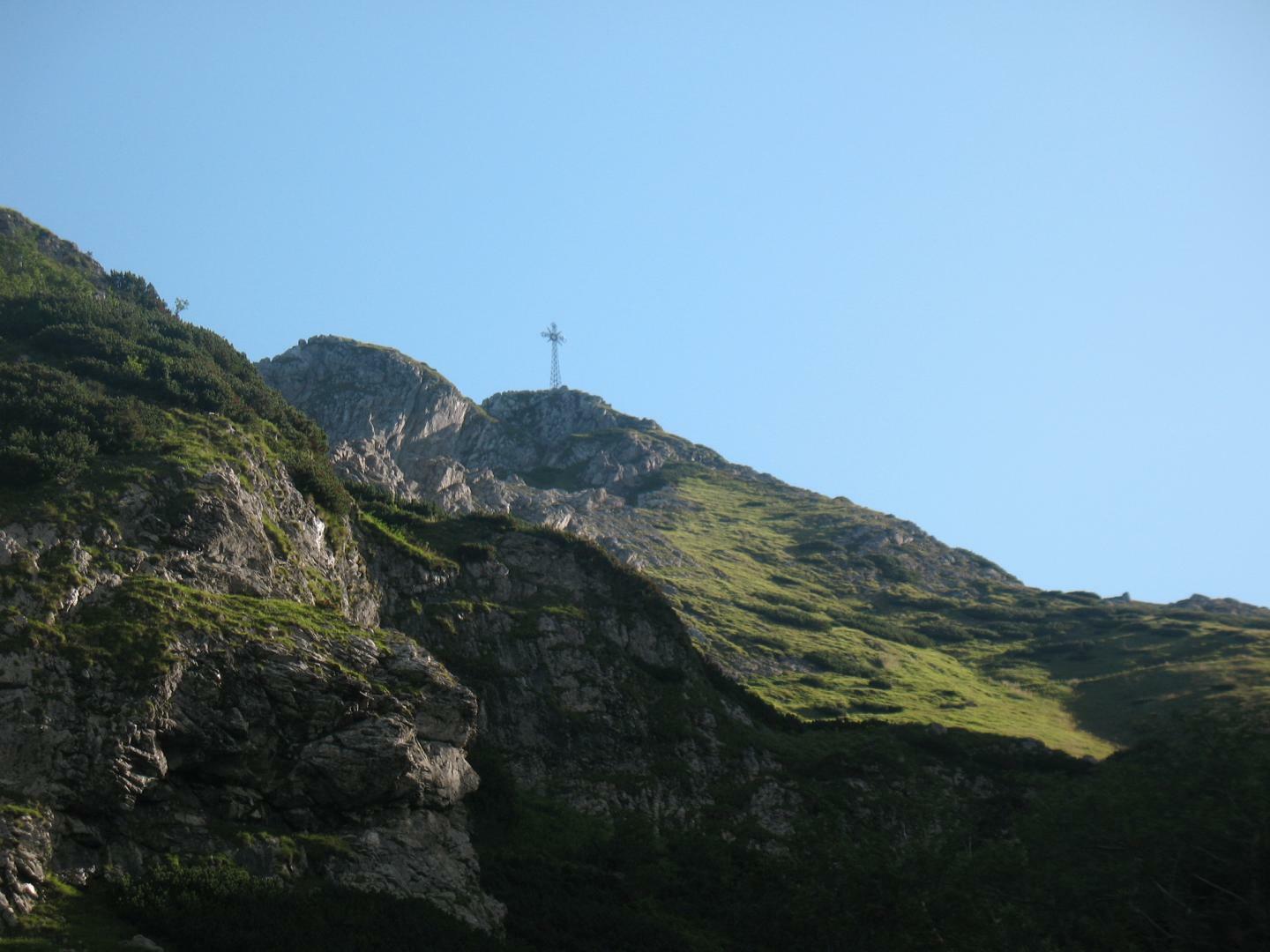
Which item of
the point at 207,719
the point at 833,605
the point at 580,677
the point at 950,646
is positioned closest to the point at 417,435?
the point at 833,605

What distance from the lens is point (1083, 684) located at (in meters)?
113

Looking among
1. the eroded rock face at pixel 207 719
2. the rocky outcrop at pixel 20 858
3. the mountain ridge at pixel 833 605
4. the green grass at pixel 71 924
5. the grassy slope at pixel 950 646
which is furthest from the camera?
the mountain ridge at pixel 833 605

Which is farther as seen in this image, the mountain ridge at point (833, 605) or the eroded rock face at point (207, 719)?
the mountain ridge at point (833, 605)

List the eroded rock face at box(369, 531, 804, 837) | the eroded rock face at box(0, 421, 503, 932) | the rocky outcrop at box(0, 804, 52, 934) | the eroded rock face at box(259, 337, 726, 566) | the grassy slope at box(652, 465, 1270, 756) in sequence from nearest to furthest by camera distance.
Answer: the rocky outcrop at box(0, 804, 52, 934) → the eroded rock face at box(0, 421, 503, 932) → the eroded rock face at box(369, 531, 804, 837) → the grassy slope at box(652, 465, 1270, 756) → the eroded rock face at box(259, 337, 726, 566)

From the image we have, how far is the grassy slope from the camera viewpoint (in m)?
97.1

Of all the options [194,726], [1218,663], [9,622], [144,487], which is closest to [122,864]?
[194,726]

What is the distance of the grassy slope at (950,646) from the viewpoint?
97125 millimetres

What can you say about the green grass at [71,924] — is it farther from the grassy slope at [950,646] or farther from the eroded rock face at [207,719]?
the grassy slope at [950,646]

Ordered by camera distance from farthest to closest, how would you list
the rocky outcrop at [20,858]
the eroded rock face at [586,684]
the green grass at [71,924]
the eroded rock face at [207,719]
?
the eroded rock face at [586,684] → the eroded rock face at [207,719] → the rocky outcrop at [20,858] → the green grass at [71,924]

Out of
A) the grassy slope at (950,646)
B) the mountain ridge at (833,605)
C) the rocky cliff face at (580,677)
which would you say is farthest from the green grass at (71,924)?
the mountain ridge at (833,605)

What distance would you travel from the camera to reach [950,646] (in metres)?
138

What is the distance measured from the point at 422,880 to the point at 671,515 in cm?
14855

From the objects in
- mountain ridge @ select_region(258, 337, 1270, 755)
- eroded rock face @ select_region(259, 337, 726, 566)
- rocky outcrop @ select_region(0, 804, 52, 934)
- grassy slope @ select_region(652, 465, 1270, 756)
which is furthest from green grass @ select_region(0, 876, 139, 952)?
eroded rock face @ select_region(259, 337, 726, 566)

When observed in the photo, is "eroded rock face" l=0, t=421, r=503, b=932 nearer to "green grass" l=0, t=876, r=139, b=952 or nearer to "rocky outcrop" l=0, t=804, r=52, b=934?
"rocky outcrop" l=0, t=804, r=52, b=934
